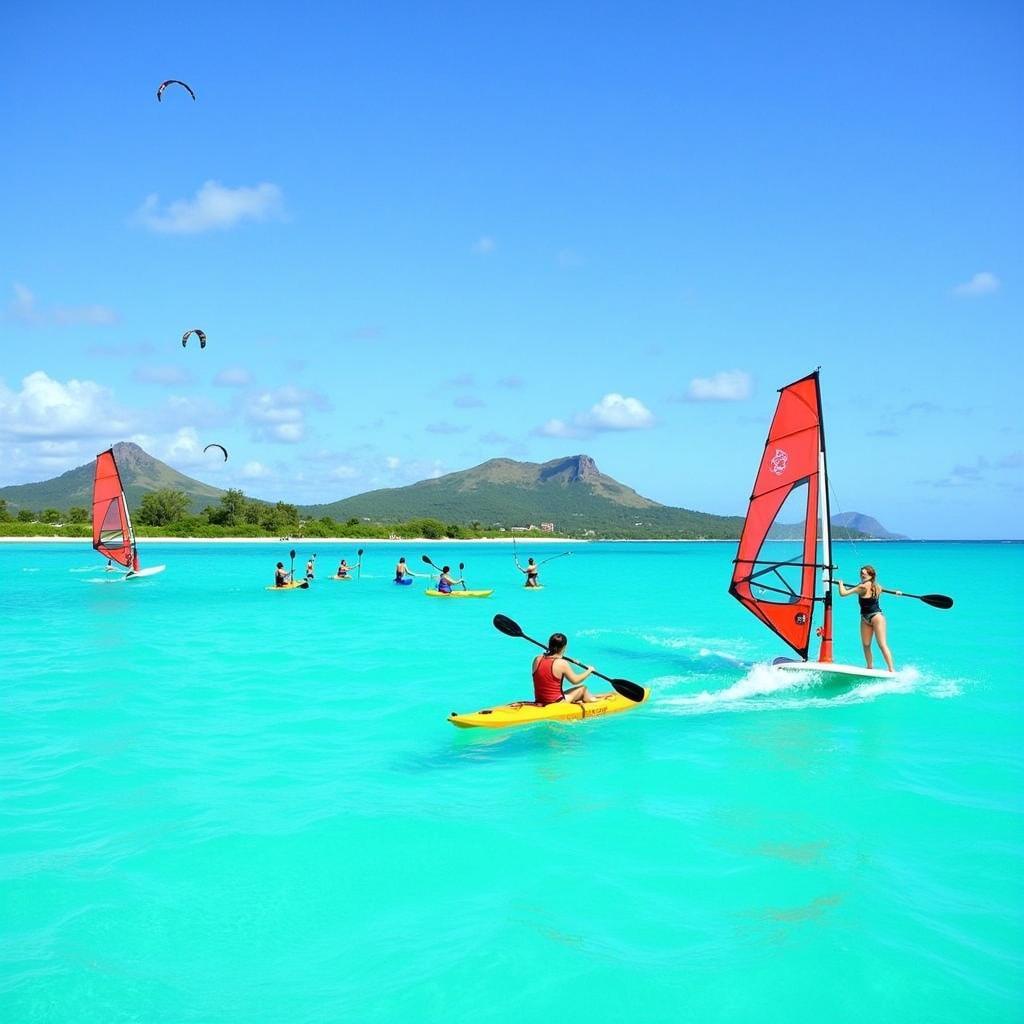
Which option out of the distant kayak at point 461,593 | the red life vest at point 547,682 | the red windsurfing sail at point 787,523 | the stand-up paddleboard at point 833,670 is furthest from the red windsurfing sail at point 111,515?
the stand-up paddleboard at point 833,670

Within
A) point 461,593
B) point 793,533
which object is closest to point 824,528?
point 793,533

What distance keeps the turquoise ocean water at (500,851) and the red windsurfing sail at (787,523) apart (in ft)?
4.30

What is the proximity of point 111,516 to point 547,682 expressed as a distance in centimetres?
3207

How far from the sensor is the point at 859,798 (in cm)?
970

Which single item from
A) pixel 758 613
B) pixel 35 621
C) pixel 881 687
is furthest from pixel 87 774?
pixel 35 621

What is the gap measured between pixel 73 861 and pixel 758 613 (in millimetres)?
12569

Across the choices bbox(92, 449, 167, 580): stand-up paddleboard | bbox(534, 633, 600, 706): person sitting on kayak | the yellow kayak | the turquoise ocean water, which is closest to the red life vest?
bbox(534, 633, 600, 706): person sitting on kayak

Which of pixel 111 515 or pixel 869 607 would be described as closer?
pixel 869 607

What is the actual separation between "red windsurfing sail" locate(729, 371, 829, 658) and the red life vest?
5260mm

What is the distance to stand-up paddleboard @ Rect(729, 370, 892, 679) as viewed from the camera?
50.5 ft

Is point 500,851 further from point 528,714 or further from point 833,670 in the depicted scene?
point 833,670

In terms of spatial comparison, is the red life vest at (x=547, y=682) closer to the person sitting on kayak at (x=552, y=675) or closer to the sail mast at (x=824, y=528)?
the person sitting on kayak at (x=552, y=675)

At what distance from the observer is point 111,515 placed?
38.0 metres

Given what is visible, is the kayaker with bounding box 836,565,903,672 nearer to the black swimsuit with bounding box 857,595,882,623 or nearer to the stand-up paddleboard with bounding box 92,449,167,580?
the black swimsuit with bounding box 857,595,882,623
